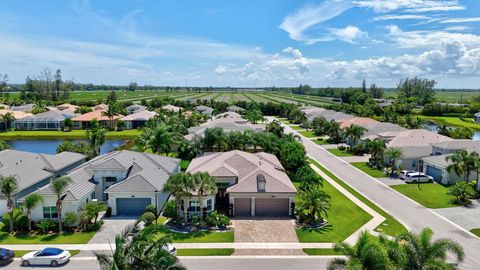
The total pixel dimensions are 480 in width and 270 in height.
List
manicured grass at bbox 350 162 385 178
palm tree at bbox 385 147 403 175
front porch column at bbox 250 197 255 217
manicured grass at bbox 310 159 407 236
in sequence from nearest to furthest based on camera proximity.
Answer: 1. manicured grass at bbox 310 159 407 236
2. front porch column at bbox 250 197 255 217
3. palm tree at bbox 385 147 403 175
4. manicured grass at bbox 350 162 385 178

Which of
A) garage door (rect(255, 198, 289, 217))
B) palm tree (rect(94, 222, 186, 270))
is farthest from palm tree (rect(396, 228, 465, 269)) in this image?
garage door (rect(255, 198, 289, 217))

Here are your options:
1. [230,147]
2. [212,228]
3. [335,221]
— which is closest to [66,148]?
[230,147]

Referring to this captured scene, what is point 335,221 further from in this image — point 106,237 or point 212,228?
point 106,237

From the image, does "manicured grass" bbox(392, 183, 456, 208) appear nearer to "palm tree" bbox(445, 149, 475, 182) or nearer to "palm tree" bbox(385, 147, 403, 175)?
"palm tree" bbox(445, 149, 475, 182)

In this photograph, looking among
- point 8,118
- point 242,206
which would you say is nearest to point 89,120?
point 8,118

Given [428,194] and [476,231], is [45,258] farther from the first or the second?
[428,194]

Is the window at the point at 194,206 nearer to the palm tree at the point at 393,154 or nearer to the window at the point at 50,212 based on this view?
the window at the point at 50,212

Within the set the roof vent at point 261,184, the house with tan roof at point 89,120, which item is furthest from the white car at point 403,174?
the house with tan roof at point 89,120
